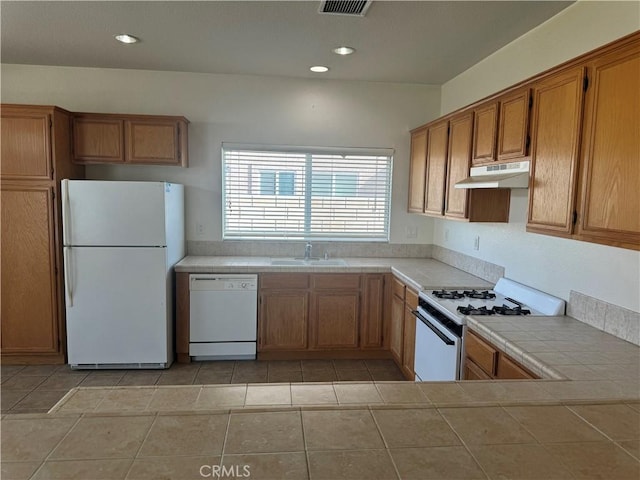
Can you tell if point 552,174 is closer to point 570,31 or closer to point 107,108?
point 570,31

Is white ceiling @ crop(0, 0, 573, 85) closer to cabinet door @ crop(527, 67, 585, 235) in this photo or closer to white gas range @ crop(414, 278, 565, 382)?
cabinet door @ crop(527, 67, 585, 235)

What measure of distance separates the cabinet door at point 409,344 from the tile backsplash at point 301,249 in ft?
3.66

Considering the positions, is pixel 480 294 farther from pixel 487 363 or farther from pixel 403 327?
pixel 487 363

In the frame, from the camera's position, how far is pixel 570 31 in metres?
2.50

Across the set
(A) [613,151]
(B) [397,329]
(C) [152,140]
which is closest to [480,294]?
(B) [397,329]

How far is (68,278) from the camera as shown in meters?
3.57

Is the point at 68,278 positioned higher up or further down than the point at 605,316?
further down

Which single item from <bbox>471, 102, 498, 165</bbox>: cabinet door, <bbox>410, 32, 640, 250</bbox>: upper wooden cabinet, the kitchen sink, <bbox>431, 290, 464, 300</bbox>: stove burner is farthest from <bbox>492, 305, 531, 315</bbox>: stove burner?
the kitchen sink

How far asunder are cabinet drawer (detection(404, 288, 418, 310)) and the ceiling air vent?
2001mm

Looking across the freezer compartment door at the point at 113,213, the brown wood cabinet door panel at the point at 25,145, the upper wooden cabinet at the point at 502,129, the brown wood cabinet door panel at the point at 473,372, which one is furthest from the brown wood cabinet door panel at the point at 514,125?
the brown wood cabinet door panel at the point at 25,145

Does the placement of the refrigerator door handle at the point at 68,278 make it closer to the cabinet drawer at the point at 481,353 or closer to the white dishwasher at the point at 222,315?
the white dishwasher at the point at 222,315

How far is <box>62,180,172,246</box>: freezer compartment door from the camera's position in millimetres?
3490

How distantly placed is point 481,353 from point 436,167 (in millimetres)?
1910

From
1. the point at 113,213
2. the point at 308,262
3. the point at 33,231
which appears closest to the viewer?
the point at 113,213
